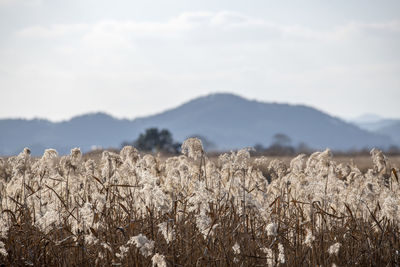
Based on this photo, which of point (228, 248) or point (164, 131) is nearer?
point (228, 248)

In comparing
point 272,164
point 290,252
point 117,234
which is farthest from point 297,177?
point 117,234

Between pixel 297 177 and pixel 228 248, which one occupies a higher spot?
pixel 297 177

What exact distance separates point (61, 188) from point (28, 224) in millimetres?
1082

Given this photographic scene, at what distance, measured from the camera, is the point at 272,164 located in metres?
7.75

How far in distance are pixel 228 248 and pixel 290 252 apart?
2.57 feet

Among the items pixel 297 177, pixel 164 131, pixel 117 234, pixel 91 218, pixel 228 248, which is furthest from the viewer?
pixel 164 131

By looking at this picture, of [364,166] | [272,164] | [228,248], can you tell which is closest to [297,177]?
[272,164]

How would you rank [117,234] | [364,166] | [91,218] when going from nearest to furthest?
[91,218] → [117,234] → [364,166]

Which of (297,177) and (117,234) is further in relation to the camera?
(297,177)

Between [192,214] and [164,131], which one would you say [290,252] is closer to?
[192,214]

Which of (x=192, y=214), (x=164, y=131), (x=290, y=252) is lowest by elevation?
(x=290, y=252)

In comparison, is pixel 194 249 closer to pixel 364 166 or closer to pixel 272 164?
pixel 272 164

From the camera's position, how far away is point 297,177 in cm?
758

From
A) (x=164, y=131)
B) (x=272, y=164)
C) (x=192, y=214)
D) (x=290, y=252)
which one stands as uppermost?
(x=164, y=131)
